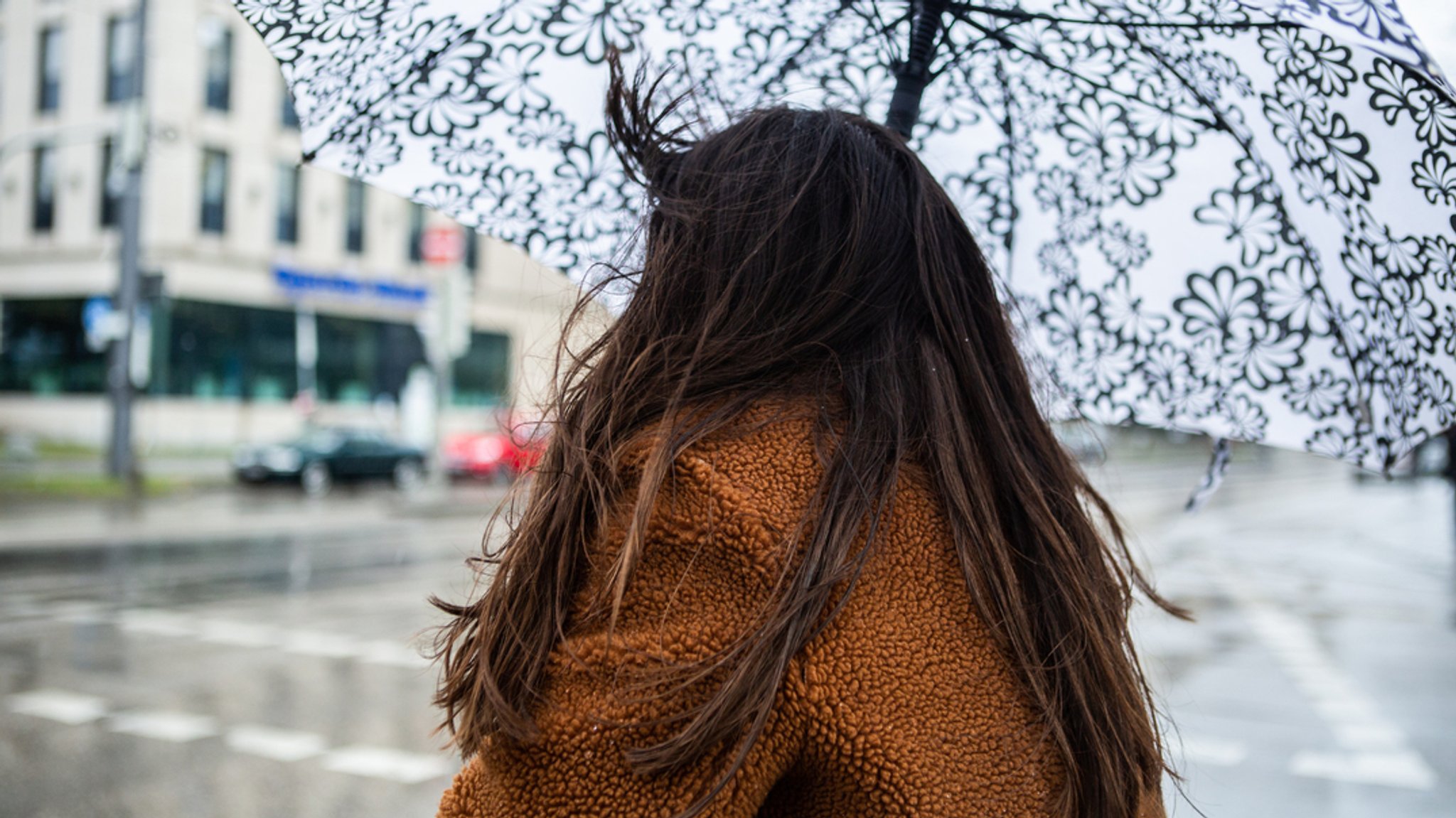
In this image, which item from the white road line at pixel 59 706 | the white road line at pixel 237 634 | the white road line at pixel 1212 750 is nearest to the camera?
the white road line at pixel 1212 750

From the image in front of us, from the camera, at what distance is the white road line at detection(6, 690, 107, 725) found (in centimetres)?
594

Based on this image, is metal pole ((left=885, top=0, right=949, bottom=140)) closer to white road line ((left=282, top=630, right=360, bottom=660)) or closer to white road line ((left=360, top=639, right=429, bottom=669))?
white road line ((left=360, top=639, right=429, bottom=669))

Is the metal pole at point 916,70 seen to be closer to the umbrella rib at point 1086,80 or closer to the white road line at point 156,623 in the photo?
the umbrella rib at point 1086,80

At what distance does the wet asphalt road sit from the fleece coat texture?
0.40 m

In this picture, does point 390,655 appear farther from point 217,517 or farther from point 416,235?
point 416,235

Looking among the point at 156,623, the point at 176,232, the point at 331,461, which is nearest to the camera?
the point at 156,623

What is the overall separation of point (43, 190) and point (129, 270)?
1663 centimetres

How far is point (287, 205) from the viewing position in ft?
113

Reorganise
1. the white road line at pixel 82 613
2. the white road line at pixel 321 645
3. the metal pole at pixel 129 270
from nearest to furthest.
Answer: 1. the white road line at pixel 321 645
2. the white road line at pixel 82 613
3. the metal pole at pixel 129 270

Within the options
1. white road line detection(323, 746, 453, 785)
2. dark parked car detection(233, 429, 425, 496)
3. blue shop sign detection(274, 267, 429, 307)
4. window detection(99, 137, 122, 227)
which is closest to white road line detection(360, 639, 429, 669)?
white road line detection(323, 746, 453, 785)

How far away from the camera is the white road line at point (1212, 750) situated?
5820 mm

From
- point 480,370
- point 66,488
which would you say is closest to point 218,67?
point 480,370

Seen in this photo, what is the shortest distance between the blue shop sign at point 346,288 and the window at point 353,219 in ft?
3.80

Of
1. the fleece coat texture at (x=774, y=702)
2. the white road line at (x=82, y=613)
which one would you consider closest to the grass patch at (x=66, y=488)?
the white road line at (x=82, y=613)
